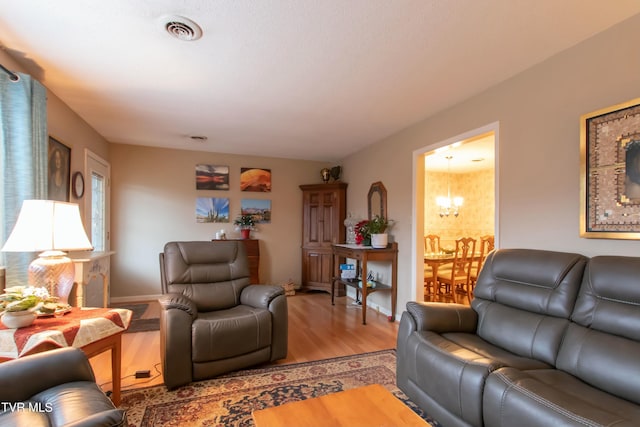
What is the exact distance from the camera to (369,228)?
3971 millimetres

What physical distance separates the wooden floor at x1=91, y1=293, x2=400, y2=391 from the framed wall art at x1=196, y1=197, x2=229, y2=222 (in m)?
1.45

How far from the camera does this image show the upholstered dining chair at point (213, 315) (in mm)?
2156

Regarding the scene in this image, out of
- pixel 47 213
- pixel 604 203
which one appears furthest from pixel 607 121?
pixel 47 213

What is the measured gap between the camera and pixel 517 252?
6.92ft

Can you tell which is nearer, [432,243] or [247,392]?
[247,392]

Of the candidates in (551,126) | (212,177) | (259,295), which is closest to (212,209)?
(212,177)

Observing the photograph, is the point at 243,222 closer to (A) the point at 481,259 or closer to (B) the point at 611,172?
(A) the point at 481,259

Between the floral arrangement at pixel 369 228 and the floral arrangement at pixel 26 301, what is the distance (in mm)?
3111

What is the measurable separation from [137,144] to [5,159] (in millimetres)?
2771

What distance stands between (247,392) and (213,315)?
2.15ft

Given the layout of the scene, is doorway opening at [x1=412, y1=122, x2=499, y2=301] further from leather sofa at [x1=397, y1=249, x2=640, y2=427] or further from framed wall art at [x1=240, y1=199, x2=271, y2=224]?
leather sofa at [x1=397, y1=249, x2=640, y2=427]

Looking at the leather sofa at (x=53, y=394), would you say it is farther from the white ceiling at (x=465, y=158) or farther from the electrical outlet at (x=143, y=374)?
the white ceiling at (x=465, y=158)

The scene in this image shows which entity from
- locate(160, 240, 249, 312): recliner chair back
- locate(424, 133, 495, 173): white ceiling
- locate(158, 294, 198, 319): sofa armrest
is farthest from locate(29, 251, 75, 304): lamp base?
locate(424, 133, 495, 173): white ceiling

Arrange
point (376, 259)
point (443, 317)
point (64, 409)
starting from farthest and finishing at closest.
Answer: point (376, 259)
point (443, 317)
point (64, 409)
